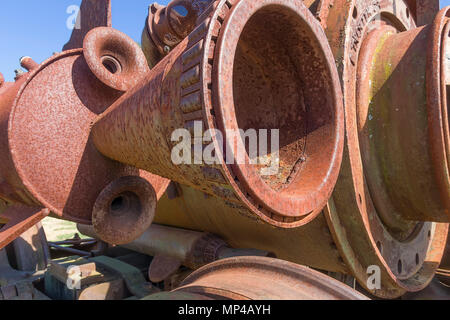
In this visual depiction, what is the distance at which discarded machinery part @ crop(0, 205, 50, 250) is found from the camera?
155 centimetres

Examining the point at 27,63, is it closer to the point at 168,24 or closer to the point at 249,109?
the point at 168,24

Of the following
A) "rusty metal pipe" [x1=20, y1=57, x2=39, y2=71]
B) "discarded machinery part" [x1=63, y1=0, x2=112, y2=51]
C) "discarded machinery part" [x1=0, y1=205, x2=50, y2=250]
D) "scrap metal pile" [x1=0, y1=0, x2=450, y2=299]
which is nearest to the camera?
"scrap metal pile" [x1=0, y1=0, x2=450, y2=299]

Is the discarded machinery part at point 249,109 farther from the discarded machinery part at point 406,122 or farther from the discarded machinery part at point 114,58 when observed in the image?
the discarded machinery part at point 406,122

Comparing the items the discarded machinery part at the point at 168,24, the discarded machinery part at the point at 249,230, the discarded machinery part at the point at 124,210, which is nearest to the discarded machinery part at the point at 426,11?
the discarded machinery part at the point at 168,24

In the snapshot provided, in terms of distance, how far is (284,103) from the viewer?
153 cm

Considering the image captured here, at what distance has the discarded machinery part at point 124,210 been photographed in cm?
163

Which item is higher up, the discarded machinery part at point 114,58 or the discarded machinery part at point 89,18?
the discarded machinery part at point 89,18

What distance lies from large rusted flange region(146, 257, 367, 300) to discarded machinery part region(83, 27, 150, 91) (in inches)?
46.7

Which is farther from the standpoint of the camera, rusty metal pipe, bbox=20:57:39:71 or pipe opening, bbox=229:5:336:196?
rusty metal pipe, bbox=20:57:39:71

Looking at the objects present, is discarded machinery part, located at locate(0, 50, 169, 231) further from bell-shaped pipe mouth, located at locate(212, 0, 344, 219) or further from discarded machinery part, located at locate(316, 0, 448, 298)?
discarded machinery part, located at locate(316, 0, 448, 298)

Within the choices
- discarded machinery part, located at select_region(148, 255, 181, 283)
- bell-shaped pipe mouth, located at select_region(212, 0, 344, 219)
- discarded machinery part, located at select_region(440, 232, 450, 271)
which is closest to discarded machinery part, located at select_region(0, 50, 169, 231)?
bell-shaped pipe mouth, located at select_region(212, 0, 344, 219)

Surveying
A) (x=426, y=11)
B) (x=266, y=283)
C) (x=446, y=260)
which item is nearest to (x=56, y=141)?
(x=266, y=283)

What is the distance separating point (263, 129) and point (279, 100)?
0.53 feet

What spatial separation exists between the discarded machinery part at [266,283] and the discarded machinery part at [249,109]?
0.97 ft
